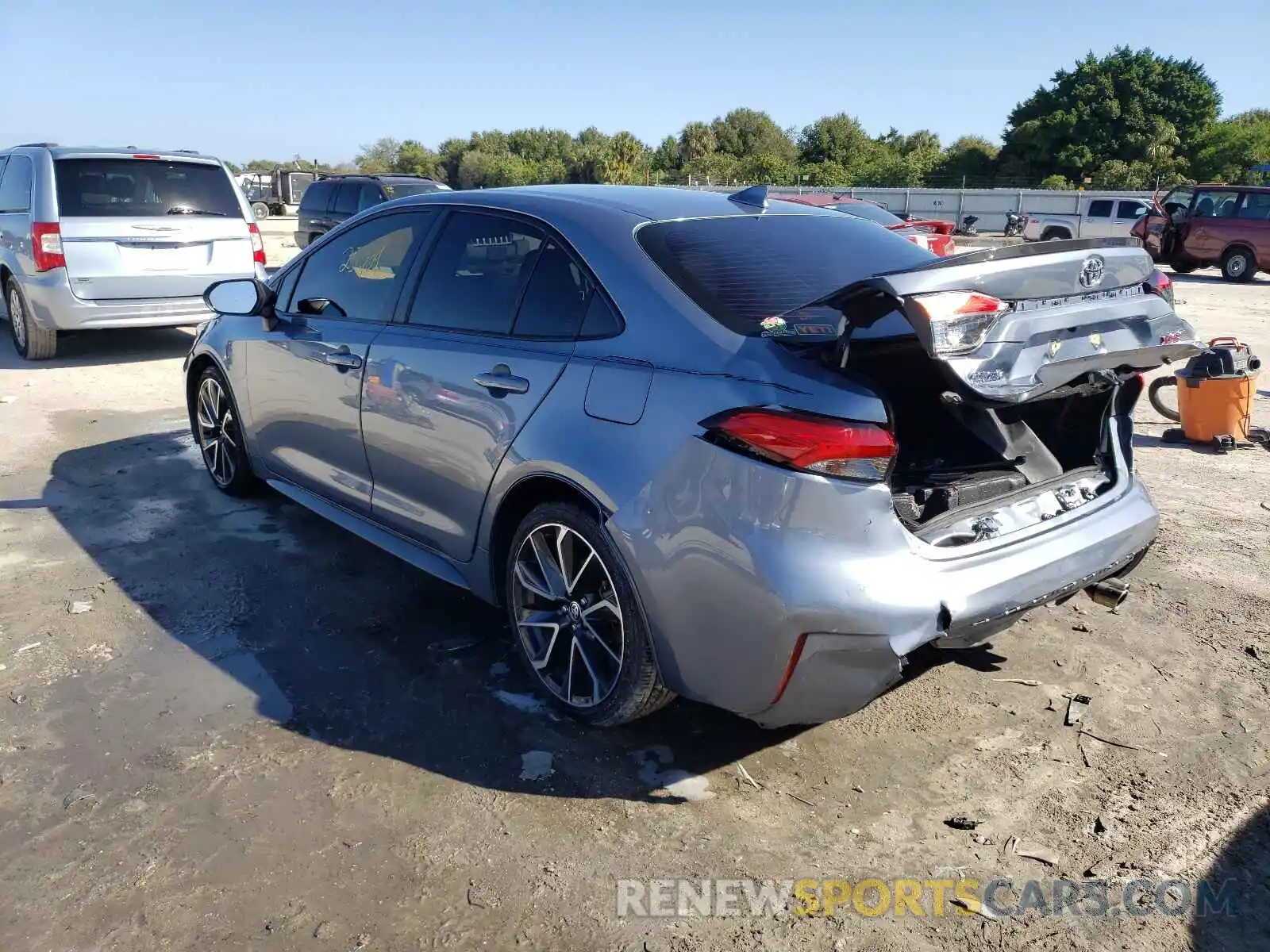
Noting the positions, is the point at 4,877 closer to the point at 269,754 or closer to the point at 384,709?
the point at 269,754

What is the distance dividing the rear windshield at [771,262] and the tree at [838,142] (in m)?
65.4

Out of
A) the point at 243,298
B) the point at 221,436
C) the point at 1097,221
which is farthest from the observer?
the point at 1097,221

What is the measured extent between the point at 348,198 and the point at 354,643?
47.9 ft

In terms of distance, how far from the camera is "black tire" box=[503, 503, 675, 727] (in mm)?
2961

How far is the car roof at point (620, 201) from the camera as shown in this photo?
11.4ft

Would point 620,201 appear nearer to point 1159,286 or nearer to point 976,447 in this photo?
point 976,447

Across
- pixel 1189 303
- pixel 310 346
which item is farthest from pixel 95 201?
pixel 1189 303

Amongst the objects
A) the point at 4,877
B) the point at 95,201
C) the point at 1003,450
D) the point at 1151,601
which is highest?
the point at 95,201

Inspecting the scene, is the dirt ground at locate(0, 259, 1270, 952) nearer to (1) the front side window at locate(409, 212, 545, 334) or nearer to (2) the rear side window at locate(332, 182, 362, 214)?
(1) the front side window at locate(409, 212, 545, 334)

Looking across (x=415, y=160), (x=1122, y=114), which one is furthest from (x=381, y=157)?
(x=1122, y=114)

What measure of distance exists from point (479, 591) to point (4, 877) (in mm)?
1646

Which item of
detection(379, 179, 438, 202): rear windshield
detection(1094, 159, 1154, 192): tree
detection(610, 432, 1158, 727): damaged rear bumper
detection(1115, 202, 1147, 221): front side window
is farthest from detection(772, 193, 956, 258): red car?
detection(1094, 159, 1154, 192): tree

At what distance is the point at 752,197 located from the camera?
3867 mm

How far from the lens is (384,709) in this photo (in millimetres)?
3395
